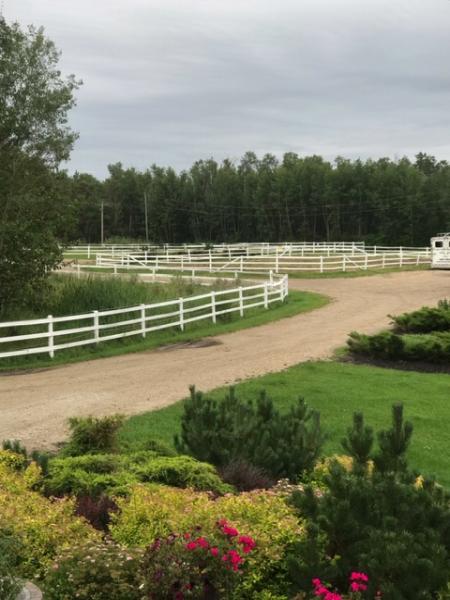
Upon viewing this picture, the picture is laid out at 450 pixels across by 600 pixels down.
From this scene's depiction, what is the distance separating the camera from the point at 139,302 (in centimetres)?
2158

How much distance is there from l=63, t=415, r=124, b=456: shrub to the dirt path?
7.16 feet

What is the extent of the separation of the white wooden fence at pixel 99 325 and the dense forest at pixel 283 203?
6224 centimetres

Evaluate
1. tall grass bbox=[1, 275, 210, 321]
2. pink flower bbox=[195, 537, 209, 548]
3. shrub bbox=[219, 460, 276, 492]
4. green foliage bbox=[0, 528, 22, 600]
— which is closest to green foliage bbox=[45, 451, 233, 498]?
shrub bbox=[219, 460, 276, 492]

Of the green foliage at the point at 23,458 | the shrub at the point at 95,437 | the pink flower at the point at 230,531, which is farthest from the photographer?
the shrub at the point at 95,437

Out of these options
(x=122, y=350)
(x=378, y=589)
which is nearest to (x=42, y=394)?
(x=122, y=350)

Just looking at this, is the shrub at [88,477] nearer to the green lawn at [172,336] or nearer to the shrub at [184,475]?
the shrub at [184,475]

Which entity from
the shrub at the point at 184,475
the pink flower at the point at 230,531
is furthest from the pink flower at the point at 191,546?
the shrub at the point at 184,475

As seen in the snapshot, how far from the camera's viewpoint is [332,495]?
3.65 metres

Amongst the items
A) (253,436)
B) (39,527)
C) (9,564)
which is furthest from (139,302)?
(9,564)

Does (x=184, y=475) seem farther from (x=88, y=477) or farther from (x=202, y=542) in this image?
(x=202, y=542)

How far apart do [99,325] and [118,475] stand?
12540mm

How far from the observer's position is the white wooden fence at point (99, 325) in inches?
593

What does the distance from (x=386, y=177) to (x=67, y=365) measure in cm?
8590

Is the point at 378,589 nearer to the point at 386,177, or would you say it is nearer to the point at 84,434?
the point at 84,434
